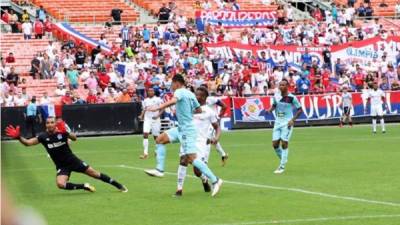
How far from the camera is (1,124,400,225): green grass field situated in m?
13.4

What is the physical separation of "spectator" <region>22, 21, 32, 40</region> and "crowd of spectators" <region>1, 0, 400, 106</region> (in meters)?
2.06

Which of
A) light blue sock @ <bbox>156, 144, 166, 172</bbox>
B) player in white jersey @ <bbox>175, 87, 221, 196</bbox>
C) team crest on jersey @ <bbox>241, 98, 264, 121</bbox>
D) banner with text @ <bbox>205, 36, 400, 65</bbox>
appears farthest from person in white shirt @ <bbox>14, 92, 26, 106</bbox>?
player in white jersey @ <bbox>175, 87, 221, 196</bbox>

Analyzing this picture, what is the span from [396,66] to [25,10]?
18.3m

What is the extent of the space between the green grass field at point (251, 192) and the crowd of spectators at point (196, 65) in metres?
12.7

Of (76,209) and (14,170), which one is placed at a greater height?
(14,170)

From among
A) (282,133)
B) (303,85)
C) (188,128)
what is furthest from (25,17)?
(188,128)

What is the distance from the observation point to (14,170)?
67.7 inches

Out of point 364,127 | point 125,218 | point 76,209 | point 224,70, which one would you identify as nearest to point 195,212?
point 125,218

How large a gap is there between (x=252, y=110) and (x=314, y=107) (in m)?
2.99

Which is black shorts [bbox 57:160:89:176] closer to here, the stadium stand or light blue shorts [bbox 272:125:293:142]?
light blue shorts [bbox 272:125:293:142]

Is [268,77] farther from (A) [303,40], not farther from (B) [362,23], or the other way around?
(B) [362,23]

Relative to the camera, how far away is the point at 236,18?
5138 cm

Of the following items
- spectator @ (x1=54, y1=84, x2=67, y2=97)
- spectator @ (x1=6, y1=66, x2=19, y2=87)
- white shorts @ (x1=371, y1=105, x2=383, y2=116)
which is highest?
spectator @ (x1=6, y1=66, x2=19, y2=87)

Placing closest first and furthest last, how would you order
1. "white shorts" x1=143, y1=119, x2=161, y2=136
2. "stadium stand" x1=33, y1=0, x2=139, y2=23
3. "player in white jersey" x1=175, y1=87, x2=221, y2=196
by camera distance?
"player in white jersey" x1=175, y1=87, x2=221, y2=196
"white shorts" x1=143, y1=119, x2=161, y2=136
"stadium stand" x1=33, y1=0, x2=139, y2=23
